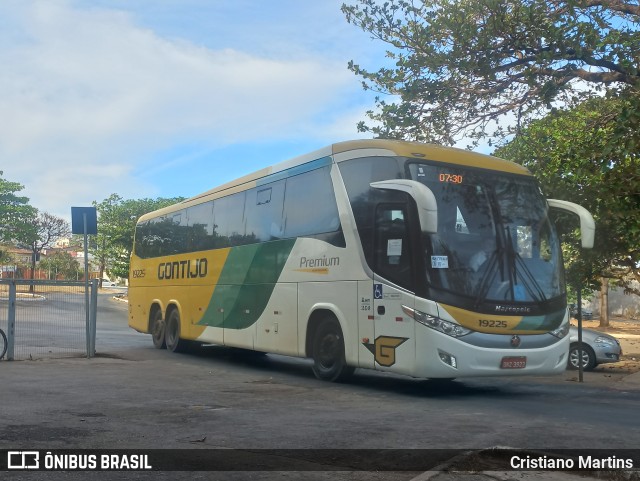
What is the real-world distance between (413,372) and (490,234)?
2318 mm

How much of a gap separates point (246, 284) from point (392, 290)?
4749mm

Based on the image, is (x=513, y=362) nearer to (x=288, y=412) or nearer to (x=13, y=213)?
(x=288, y=412)

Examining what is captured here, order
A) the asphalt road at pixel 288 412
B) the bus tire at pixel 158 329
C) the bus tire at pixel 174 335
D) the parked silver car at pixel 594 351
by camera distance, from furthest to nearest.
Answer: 1. the bus tire at pixel 158 329
2. the bus tire at pixel 174 335
3. the parked silver car at pixel 594 351
4. the asphalt road at pixel 288 412

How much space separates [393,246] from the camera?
10.2 meters

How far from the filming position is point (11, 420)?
23.6ft

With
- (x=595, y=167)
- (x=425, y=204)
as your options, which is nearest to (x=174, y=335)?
(x=425, y=204)

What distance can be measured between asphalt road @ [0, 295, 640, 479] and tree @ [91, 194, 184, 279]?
59.5 m

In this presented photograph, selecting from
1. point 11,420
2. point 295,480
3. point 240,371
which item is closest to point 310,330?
point 240,371

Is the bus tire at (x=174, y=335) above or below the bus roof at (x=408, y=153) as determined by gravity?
below

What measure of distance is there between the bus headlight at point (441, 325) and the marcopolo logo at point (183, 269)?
7447 millimetres

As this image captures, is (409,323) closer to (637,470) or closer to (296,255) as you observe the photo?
(296,255)

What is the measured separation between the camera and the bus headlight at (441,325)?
9.64 meters

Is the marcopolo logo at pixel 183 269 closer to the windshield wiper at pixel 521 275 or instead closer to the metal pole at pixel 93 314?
the metal pole at pixel 93 314

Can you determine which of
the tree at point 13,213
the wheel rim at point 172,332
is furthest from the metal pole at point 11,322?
the tree at point 13,213
